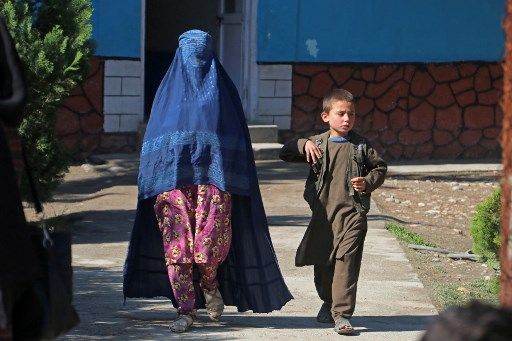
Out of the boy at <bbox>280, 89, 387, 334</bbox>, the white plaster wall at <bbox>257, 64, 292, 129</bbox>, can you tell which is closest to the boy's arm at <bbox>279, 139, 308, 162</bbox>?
the boy at <bbox>280, 89, 387, 334</bbox>

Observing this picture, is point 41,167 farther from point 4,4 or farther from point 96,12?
point 96,12

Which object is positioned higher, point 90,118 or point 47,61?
point 47,61

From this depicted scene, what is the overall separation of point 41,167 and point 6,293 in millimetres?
6468

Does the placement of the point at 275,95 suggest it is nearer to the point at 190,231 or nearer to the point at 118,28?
the point at 118,28

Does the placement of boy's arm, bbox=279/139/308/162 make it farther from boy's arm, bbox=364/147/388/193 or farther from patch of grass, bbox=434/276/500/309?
patch of grass, bbox=434/276/500/309

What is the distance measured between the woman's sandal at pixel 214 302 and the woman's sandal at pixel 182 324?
18 cm

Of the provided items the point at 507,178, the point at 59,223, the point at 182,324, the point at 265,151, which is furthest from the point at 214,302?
the point at 265,151

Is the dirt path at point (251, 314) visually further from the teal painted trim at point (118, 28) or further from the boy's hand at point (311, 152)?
the teal painted trim at point (118, 28)

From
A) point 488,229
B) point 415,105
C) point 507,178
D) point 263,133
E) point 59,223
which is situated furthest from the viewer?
point 415,105

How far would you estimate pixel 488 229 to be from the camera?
29.7 ft

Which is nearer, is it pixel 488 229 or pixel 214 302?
pixel 214 302

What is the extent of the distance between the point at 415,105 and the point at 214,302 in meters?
10.4

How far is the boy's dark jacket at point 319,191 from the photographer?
6602mm

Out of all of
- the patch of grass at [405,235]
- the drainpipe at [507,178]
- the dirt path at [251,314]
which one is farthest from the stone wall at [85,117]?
the drainpipe at [507,178]
